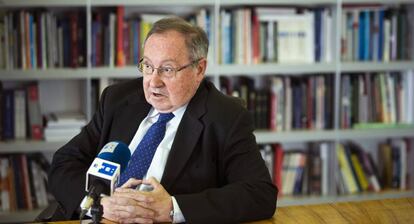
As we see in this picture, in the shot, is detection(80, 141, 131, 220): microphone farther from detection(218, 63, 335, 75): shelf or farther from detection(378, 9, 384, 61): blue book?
detection(378, 9, 384, 61): blue book

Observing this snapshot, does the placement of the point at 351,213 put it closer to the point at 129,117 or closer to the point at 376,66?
the point at 129,117

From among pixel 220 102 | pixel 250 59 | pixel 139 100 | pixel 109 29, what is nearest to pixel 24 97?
pixel 109 29

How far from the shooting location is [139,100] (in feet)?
8.25

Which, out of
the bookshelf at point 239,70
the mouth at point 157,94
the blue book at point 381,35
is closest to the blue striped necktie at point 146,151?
the mouth at point 157,94

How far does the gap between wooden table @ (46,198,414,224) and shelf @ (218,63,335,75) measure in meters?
1.88

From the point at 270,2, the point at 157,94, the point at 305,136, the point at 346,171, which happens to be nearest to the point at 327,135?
the point at 305,136

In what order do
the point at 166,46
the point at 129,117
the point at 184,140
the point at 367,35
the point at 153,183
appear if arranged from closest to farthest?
the point at 153,183
the point at 166,46
the point at 184,140
the point at 129,117
the point at 367,35

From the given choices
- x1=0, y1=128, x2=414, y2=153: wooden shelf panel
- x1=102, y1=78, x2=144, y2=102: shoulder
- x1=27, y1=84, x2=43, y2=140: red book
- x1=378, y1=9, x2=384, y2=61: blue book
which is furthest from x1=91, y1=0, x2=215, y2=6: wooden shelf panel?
x1=102, y1=78, x2=144, y2=102: shoulder

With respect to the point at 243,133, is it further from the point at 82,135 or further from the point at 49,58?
the point at 49,58

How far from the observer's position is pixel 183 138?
234 cm

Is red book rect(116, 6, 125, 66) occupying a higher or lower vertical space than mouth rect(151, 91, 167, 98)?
higher

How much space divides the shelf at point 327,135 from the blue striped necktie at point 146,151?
1.73m

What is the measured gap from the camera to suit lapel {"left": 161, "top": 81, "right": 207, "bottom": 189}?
2.29 metres

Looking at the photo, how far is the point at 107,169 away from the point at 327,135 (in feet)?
8.51
